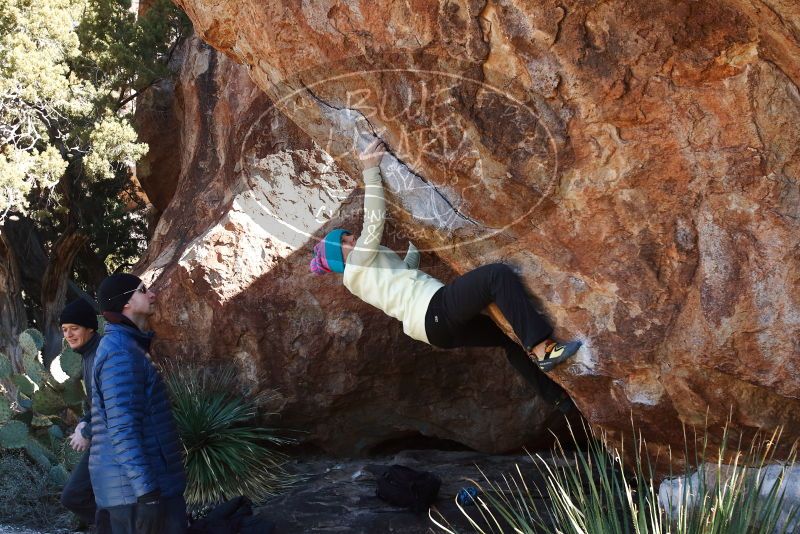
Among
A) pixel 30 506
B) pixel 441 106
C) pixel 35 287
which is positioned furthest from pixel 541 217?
pixel 35 287

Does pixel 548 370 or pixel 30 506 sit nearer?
pixel 548 370

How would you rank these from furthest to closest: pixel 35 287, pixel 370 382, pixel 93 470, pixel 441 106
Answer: pixel 35 287 → pixel 370 382 → pixel 441 106 → pixel 93 470

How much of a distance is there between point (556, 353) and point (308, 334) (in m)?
3.06

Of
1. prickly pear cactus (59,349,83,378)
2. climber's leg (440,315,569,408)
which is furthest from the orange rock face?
prickly pear cactus (59,349,83,378)

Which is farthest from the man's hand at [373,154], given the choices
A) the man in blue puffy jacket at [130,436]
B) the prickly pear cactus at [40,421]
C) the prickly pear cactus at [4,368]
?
the prickly pear cactus at [4,368]

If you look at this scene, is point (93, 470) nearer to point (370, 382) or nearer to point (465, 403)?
point (370, 382)

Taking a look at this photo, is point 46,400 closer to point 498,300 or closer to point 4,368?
point 4,368

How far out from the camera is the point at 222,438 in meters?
7.44

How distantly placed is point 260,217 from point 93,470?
11.5 feet

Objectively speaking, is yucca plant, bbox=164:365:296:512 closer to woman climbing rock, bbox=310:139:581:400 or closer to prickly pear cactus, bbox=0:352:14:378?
prickly pear cactus, bbox=0:352:14:378

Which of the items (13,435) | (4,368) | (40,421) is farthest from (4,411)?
(4,368)

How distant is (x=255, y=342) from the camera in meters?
7.93

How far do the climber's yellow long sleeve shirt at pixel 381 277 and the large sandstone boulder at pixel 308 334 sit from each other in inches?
80.2

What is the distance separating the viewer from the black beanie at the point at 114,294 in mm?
5121
